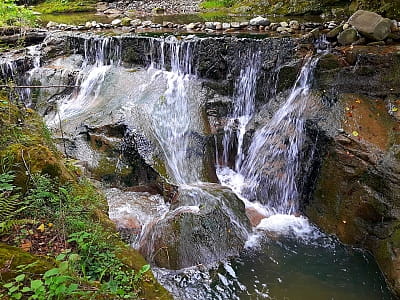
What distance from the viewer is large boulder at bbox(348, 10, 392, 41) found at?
22.7 ft

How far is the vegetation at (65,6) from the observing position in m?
18.8

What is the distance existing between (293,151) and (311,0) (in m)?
7.78

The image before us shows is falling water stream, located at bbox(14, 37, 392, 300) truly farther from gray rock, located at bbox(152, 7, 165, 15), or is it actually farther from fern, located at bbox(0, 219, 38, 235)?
gray rock, located at bbox(152, 7, 165, 15)

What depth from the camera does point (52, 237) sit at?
9.59 ft

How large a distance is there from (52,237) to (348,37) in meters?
6.43

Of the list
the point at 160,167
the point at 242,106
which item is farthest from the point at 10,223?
the point at 242,106

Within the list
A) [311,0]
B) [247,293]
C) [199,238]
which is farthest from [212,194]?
[311,0]

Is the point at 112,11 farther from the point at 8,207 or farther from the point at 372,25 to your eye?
the point at 8,207

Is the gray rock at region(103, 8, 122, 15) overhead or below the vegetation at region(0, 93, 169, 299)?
overhead

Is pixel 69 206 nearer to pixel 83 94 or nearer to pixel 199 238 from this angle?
pixel 199 238

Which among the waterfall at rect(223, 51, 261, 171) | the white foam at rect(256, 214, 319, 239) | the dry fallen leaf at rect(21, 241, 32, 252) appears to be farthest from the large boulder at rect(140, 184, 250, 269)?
the dry fallen leaf at rect(21, 241, 32, 252)

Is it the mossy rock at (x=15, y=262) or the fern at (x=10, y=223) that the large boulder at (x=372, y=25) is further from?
the mossy rock at (x=15, y=262)

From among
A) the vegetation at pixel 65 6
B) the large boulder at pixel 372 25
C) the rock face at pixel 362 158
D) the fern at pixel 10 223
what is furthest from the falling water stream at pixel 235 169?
the vegetation at pixel 65 6

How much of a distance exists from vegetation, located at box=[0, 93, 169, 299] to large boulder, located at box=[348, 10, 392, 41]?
5.91 m
